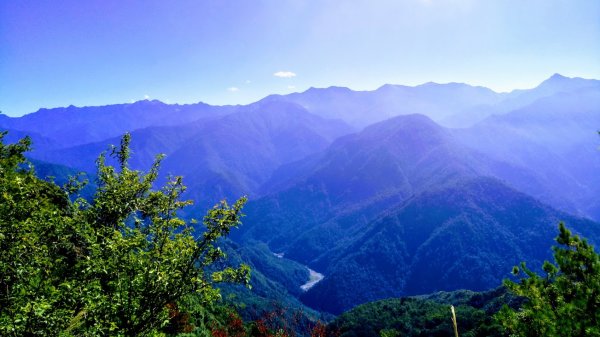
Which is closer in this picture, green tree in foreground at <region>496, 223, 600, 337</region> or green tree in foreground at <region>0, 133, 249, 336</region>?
green tree in foreground at <region>0, 133, 249, 336</region>

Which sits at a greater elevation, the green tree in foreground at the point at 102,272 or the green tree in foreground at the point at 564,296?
the green tree in foreground at the point at 102,272

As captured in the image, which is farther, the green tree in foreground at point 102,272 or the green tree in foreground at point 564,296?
the green tree in foreground at point 564,296

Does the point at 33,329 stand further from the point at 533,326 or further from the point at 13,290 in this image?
→ the point at 533,326

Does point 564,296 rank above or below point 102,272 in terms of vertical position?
below

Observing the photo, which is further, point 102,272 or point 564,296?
point 564,296

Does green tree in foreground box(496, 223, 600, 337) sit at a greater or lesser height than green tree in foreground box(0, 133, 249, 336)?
lesser

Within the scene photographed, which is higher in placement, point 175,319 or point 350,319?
point 175,319

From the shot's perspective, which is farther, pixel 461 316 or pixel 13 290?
pixel 461 316

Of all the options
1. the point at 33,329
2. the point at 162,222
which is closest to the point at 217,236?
the point at 162,222
